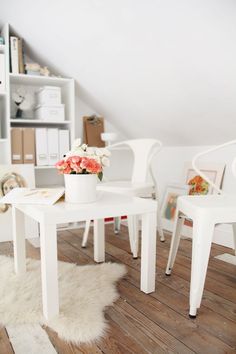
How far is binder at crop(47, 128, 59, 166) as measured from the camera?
280 cm

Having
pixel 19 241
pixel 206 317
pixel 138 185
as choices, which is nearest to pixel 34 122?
pixel 138 185

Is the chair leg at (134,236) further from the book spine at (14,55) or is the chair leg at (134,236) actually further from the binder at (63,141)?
the book spine at (14,55)

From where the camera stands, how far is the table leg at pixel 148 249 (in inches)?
63.6

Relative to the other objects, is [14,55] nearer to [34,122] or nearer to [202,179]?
[34,122]

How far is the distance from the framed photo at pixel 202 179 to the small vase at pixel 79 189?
1.32 metres

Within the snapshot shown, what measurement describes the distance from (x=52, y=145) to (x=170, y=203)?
1.17 m

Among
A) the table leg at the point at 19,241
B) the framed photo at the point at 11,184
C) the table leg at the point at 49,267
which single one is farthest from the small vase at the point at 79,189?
the framed photo at the point at 11,184

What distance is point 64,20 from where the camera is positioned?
2291mm

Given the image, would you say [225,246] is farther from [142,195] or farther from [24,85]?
[24,85]

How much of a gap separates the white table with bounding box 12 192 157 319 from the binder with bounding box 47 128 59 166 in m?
1.06

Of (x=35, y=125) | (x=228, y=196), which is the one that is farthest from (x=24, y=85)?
(x=228, y=196)

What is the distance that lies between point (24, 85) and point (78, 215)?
2040mm

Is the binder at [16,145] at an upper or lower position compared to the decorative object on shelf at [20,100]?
lower

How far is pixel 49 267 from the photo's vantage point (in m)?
1.35
